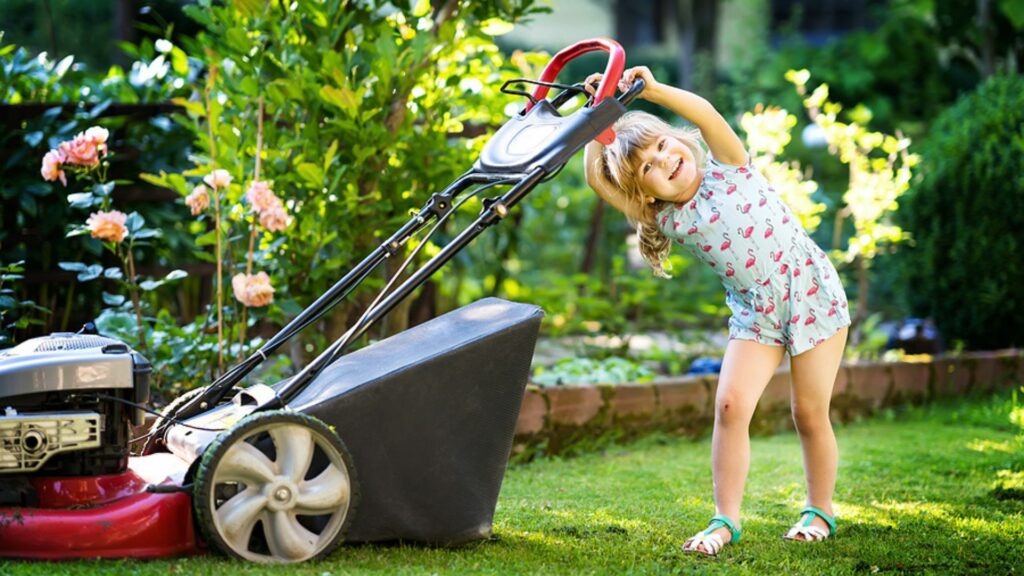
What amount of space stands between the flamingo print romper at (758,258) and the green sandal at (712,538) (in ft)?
1.58

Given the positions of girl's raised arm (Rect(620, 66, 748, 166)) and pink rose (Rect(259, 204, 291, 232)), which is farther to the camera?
pink rose (Rect(259, 204, 291, 232))

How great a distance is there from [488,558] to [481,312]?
0.60 meters

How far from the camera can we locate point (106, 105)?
4844mm

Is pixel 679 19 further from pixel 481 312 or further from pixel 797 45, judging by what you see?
pixel 481 312

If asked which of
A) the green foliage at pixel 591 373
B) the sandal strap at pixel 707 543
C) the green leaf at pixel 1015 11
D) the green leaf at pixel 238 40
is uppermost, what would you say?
the green leaf at pixel 1015 11

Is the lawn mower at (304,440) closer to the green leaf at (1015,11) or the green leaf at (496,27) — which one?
the green leaf at (496,27)

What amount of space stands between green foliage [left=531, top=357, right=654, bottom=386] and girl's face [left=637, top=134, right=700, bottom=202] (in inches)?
69.8

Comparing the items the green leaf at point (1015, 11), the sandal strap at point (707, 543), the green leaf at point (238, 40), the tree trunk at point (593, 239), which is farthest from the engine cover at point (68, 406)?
the green leaf at point (1015, 11)

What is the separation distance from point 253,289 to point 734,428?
5.16 feet

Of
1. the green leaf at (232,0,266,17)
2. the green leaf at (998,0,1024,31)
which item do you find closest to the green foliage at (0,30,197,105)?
the green leaf at (232,0,266,17)

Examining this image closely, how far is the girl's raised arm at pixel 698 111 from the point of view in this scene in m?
3.17

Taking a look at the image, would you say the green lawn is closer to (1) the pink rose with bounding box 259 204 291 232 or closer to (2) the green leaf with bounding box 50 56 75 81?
(1) the pink rose with bounding box 259 204 291 232

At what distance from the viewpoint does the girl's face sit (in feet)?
10.6

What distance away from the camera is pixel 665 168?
10.6ft
